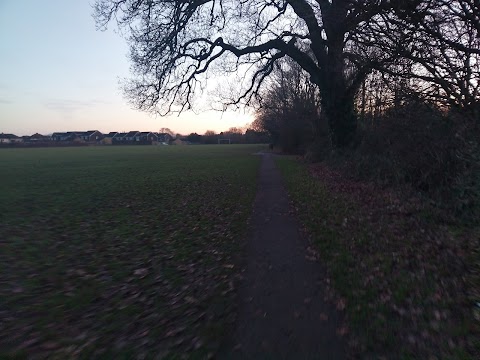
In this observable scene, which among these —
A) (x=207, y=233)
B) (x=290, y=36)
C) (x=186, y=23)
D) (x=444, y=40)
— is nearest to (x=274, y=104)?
(x=290, y=36)

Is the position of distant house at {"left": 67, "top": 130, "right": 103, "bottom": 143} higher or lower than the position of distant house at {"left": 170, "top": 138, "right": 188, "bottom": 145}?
higher

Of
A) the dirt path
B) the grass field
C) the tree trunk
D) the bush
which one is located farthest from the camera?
the tree trunk

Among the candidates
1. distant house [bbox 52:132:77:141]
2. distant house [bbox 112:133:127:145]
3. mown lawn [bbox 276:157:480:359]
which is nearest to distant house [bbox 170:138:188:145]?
distant house [bbox 112:133:127:145]

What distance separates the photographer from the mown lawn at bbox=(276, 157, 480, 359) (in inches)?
139

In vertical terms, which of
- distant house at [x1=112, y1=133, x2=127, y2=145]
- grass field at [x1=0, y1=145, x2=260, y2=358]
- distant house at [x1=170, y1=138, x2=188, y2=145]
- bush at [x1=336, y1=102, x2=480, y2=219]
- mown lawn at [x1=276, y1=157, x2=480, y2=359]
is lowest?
distant house at [x1=170, y1=138, x2=188, y2=145]

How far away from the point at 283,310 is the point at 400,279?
197 centimetres

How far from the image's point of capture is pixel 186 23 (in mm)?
17359

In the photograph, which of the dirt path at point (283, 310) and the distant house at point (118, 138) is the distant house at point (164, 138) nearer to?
the distant house at point (118, 138)

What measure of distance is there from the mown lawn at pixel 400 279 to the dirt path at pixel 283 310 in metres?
0.28

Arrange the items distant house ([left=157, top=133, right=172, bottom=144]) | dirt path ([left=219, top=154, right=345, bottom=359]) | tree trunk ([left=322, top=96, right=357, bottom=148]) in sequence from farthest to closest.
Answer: distant house ([left=157, top=133, right=172, bottom=144]) < tree trunk ([left=322, top=96, right=357, bottom=148]) < dirt path ([left=219, top=154, right=345, bottom=359])

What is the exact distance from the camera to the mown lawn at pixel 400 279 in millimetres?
3521

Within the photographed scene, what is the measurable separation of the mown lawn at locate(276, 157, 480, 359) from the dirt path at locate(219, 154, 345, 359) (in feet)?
0.91

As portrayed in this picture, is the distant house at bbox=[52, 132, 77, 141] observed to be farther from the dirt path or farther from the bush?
the dirt path

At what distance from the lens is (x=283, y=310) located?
4.32 meters
